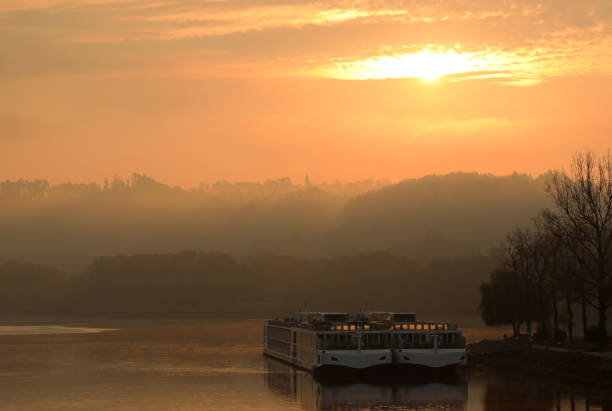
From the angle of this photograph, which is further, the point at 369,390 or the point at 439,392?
the point at 369,390

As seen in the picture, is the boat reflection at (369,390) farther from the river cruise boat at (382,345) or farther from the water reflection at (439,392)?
the river cruise boat at (382,345)

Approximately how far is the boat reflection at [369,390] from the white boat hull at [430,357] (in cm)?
172

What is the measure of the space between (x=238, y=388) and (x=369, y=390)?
1373 centimetres

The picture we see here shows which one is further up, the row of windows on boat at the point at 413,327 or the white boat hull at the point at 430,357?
the row of windows on boat at the point at 413,327

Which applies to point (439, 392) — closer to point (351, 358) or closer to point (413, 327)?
point (351, 358)

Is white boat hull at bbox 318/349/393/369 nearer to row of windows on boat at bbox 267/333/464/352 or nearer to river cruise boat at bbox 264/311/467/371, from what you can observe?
river cruise boat at bbox 264/311/467/371

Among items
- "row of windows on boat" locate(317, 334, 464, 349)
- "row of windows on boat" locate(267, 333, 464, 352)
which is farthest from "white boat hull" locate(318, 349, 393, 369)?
"row of windows on boat" locate(317, 334, 464, 349)

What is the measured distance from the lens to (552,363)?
90.1 m

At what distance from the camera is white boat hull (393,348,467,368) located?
306ft

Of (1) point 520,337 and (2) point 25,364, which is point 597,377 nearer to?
(1) point 520,337

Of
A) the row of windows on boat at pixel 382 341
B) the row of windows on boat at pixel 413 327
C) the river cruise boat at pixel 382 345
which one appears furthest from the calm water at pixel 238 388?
the row of windows on boat at pixel 413 327

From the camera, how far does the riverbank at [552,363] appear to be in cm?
8031

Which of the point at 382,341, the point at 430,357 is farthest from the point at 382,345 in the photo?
the point at 430,357

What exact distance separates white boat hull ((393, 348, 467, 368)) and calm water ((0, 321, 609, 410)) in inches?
68.9
